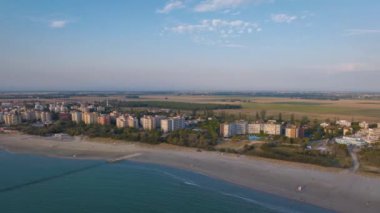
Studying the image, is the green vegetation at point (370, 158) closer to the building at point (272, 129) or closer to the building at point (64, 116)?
the building at point (272, 129)

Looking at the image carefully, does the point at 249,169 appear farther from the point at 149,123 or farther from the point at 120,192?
the point at 149,123

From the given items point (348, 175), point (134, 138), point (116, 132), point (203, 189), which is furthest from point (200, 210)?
point (116, 132)

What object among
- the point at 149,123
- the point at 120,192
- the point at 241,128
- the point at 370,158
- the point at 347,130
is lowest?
the point at 120,192

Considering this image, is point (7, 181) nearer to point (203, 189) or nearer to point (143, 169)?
point (143, 169)

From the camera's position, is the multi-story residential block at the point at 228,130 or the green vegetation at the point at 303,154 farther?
the multi-story residential block at the point at 228,130

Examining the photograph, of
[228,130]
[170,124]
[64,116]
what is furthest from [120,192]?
[64,116]

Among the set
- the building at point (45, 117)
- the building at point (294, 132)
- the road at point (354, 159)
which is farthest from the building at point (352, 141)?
the building at point (45, 117)
